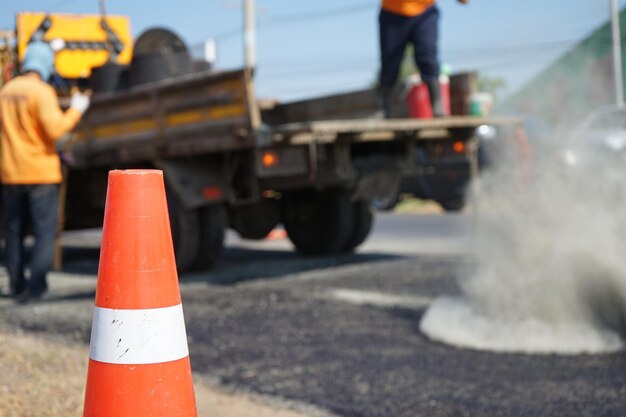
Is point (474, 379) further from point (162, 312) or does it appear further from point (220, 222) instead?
point (220, 222)

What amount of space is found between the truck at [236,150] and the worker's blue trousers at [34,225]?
152cm

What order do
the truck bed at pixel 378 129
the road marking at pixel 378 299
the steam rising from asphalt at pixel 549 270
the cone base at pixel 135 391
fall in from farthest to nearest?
the truck bed at pixel 378 129 < the road marking at pixel 378 299 < the steam rising from asphalt at pixel 549 270 < the cone base at pixel 135 391

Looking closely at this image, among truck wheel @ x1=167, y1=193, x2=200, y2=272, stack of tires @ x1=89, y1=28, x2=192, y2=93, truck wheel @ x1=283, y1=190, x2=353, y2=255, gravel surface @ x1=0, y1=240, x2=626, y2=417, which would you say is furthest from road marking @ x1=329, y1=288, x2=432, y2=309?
stack of tires @ x1=89, y1=28, x2=192, y2=93

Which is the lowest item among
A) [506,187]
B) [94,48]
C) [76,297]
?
[76,297]

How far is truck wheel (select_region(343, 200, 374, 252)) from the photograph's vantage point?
9930mm

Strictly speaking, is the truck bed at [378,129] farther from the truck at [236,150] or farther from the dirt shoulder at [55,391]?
the dirt shoulder at [55,391]

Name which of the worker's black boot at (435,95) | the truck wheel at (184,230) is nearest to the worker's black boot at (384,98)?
the worker's black boot at (435,95)

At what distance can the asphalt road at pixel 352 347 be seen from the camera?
3.94 m

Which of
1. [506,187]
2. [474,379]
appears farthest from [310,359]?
[506,187]

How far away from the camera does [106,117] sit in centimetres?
903

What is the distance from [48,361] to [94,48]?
6.27 m

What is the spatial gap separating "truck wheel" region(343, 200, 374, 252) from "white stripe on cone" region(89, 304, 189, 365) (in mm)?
7293

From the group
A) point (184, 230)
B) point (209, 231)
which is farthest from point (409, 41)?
point (184, 230)

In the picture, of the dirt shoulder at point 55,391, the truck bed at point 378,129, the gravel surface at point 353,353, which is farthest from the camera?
the truck bed at point 378,129
